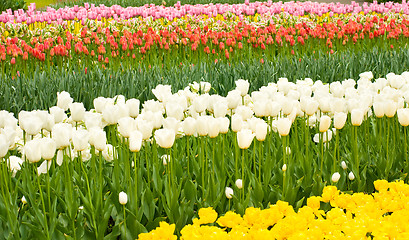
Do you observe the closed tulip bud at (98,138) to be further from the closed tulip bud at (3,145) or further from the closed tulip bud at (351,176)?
the closed tulip bud at (351,176)

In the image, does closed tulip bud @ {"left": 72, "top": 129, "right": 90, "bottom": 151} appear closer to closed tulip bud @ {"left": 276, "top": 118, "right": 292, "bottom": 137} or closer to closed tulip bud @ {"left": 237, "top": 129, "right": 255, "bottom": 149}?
closed tulip bud @ {"left": 237, "top": 129, "right": 255, "bottom": 149}

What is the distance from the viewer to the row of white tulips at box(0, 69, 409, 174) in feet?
8.79

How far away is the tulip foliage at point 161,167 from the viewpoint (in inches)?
104

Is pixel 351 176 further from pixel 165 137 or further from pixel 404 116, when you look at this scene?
pixel 165 137

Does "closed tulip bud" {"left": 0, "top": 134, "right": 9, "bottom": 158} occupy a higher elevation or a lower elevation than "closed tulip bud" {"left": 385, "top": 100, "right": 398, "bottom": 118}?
higher

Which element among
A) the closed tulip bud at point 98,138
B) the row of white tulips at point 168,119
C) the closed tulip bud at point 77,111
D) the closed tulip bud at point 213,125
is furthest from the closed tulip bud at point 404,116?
the closed tulip bud at point 77,111

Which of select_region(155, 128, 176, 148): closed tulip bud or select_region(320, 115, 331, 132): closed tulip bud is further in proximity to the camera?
select_region(320, 115, 331, 132): closed tulip bud

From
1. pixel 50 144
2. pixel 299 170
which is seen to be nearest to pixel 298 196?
pixel 299 170

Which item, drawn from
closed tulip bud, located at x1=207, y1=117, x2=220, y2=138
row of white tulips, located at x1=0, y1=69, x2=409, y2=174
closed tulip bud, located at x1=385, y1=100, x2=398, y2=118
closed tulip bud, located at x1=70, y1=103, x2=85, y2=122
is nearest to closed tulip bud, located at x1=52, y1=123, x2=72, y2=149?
row of white tulips, located at x1=0, y1=69, x2=409, y2=174

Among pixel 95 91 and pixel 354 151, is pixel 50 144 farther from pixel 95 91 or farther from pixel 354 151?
pixel 95 91

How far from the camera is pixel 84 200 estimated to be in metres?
2.67

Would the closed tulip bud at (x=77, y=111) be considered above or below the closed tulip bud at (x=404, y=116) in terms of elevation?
above

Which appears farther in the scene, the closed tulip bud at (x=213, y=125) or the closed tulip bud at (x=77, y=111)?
the closed tulip bud at (x=77, y=111)

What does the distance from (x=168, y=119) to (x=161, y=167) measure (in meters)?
0.44
